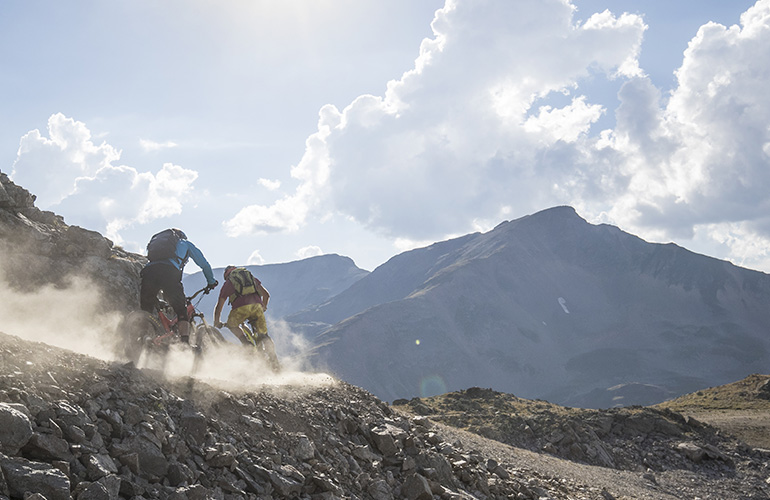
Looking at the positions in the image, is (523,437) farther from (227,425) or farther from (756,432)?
(227,425)

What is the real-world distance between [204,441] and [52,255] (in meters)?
12.4

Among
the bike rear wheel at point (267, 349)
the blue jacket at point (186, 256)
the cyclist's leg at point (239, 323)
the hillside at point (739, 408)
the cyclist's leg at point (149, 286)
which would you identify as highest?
the blue jacket at point (186, 256)

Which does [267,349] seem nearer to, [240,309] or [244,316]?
[244,316]

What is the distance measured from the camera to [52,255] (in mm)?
15789

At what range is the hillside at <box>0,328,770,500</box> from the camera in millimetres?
4906

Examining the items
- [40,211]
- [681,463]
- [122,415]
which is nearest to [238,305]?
[122,415]

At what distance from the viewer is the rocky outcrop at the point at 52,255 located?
14531mm

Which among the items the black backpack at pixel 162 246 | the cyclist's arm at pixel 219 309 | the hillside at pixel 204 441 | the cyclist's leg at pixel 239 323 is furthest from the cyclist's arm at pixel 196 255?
the hillside at pixel 204 441

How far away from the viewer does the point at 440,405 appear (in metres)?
35.9

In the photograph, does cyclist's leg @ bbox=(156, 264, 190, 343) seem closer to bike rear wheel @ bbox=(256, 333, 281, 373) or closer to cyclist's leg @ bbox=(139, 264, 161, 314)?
cyclist's leg @ bbox=(139, 264, 161, 314)

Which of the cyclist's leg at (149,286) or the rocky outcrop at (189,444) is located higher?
the cyclist's leg at (149,286)

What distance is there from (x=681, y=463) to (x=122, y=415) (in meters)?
29.6

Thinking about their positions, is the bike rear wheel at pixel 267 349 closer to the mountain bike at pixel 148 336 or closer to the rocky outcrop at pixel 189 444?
the mountain bike at pixel 148 336

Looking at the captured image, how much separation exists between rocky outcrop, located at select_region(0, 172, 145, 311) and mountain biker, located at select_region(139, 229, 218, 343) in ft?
16.2
